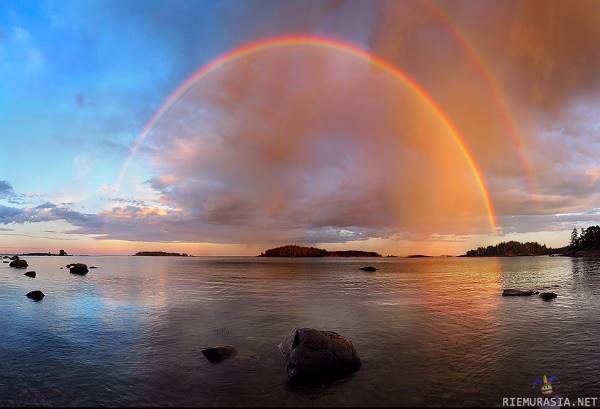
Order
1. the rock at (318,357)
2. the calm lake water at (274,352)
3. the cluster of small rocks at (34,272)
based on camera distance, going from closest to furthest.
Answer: the calm lake water at (274,352)
the rock at (318,357)
the cluster of small rocks at (34,272)

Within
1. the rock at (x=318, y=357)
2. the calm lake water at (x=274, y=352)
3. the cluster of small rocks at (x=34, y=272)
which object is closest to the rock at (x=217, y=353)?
the calm lake water at (x=274, y=352)

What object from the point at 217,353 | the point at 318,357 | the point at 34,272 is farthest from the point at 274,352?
the point at 34,272

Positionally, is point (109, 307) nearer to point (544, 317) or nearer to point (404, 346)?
point (404, 346)

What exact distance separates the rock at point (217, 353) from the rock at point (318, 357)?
4.21 meters

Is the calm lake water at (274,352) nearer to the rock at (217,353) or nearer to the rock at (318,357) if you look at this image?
the rock at (217,353)

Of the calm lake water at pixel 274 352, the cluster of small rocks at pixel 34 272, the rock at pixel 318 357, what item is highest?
the rock at pixel 318 357

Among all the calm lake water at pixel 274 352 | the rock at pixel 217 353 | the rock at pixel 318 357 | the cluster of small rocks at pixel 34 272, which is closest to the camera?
the calm lake water at pixel 274 352

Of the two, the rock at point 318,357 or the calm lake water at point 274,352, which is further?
the rock at point 318,357

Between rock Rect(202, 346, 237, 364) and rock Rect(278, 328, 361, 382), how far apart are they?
4.21 m

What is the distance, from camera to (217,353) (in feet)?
66.9

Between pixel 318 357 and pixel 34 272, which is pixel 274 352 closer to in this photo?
pixel 318 357

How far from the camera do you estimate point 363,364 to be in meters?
19.2

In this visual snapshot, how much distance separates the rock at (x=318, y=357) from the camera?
671 inches

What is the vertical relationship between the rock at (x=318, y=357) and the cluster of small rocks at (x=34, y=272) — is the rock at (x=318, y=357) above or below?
above
